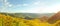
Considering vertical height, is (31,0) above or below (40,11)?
above

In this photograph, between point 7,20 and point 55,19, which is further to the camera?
point 7,20

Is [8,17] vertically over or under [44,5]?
under

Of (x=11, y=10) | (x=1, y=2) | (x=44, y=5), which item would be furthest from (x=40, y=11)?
(x=1, y=2)

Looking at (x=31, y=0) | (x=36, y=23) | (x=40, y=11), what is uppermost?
(x=31, y=0)

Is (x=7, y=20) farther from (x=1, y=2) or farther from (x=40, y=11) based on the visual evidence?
(x=40, y=11)

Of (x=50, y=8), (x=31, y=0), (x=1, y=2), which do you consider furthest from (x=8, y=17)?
(x=50, y=8)

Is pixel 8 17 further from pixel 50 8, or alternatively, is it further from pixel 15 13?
pixel 50 8

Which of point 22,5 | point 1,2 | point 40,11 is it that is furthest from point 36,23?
point 1,2
